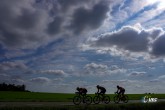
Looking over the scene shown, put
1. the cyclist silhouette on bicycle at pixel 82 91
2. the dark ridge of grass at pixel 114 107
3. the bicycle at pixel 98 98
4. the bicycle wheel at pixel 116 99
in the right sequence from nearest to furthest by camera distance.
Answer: the dark ridge of grass at pixel 114 107
the cyclist silhouette on bicycle at pixel 82 91
the bicycle at pixel 98 98
the bicycle wheel at pixel 116 99

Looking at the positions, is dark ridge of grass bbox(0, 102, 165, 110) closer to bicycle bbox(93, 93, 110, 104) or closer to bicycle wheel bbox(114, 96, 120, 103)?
bicycle bbox(93, 93, 110, 104)

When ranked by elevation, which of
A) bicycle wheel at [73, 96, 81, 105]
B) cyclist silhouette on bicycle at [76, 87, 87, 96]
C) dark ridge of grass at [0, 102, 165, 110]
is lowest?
dark ridge of grass at [0, 102, 165, 110]

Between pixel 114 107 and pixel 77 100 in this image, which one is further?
pixel 77 100

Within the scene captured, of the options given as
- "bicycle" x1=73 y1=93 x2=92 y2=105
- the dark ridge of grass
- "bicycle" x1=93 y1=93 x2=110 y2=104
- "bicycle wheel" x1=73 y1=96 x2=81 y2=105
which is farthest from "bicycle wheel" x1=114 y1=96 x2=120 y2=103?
"bicycle wheel" x1=73 y1=96 x2=81 y2=105

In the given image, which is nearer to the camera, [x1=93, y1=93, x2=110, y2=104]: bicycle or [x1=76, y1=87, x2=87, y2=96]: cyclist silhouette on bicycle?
[x1=76, y1=87, x2=87, y2=96]: cyclist silhouette on bicycle

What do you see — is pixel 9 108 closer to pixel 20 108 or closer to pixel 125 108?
pixel 20 108

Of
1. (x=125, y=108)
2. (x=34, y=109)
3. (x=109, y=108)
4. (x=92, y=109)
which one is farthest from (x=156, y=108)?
(x=34, y=109)

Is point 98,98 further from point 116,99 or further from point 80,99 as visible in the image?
point 116,99

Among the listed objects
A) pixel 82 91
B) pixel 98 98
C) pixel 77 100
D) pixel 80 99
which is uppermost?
pixel 82 91

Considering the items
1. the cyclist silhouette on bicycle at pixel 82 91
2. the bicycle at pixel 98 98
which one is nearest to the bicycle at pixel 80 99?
the cyclist silhouette on bicycle at pixel 82 91

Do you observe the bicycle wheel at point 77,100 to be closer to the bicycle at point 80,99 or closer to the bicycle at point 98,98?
the bicycle at point 80,99

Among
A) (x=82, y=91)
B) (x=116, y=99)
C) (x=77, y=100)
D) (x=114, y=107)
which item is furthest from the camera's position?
(x=116, y=99)

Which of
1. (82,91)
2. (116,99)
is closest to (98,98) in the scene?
(82,91)

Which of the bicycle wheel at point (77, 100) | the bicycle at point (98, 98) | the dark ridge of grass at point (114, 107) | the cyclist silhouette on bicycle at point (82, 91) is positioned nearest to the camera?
the dark ridge of grass at point (114, 107)
